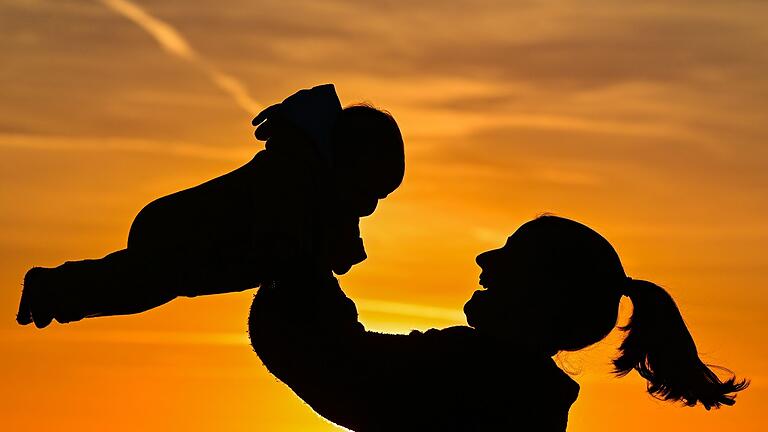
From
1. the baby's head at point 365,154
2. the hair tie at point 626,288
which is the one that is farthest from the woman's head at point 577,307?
the baby's head at point 365,154

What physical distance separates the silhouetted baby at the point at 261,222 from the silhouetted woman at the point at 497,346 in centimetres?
23

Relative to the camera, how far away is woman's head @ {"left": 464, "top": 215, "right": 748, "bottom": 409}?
33.7 ft

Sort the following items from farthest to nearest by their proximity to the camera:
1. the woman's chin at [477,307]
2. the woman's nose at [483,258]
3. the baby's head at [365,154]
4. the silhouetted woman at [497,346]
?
the baby's head at [365,154] → the woman's nose at [483,258] → the woman's chin at [477,307] → the silhouetted woman at [497,346]

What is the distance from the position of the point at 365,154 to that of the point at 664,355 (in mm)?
1891

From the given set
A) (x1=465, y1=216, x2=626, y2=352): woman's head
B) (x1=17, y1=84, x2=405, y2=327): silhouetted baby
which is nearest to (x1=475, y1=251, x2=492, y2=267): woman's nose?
(x1=465, y1=216, x2=626, y2=352): woman's head

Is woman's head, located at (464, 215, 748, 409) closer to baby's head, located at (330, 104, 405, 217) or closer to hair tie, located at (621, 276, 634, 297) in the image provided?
hair tie, located at (621, 276, 634, 297)

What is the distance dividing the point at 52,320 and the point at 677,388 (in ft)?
10.8

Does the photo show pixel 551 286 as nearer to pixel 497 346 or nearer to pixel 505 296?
pixel 505 296

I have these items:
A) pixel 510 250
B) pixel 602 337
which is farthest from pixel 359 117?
pixel 602 337

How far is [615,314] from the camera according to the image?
10.5 metres

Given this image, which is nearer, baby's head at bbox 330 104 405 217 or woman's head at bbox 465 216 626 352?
woman's head at bbox 465 216 626 352

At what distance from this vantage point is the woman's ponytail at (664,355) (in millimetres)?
10383

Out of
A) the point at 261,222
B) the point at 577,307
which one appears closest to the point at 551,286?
the point at 577,307

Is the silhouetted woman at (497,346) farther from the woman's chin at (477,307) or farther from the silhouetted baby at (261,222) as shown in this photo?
the silhouetted baby at (261,222)
